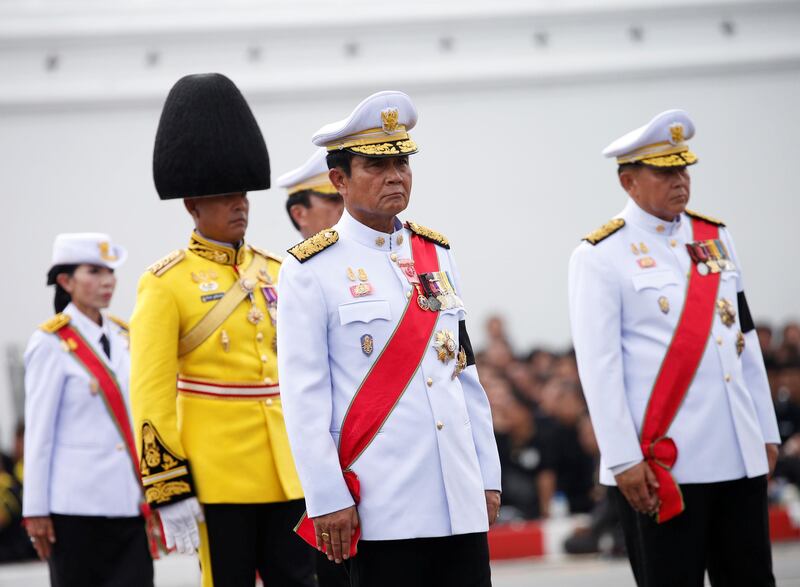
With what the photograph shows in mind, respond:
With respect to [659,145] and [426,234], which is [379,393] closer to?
[426,234]

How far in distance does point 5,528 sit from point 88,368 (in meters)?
3.97

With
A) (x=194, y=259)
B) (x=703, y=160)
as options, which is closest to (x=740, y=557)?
(x=194, y=259)

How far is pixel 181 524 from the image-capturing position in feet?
15.3

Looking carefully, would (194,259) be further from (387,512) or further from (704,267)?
(704,267)

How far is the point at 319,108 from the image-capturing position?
11867mm

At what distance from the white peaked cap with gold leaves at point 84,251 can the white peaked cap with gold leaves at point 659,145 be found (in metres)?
2.63

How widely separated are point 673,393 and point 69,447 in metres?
2.82

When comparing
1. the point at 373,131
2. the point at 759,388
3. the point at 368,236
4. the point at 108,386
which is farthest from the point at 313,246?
the point at 108,386

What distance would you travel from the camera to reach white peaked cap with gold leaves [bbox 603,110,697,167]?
5250mm

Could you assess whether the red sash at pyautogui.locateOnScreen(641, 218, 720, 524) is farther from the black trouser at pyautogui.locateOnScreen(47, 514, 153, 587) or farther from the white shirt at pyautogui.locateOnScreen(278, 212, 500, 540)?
the black trouser at pyautogui.locateOnScreen(47, 514, 153, 587)

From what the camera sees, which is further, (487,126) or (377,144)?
(487,126)

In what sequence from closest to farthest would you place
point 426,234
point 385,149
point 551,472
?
point 385,149, point 426,234, point 551,472

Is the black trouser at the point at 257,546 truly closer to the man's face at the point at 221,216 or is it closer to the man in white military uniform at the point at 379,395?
the man in white military uniform at the point at 379,395

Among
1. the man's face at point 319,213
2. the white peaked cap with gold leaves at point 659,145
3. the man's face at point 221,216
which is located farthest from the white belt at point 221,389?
the white peaked cap with gold leaves at point 659,145
